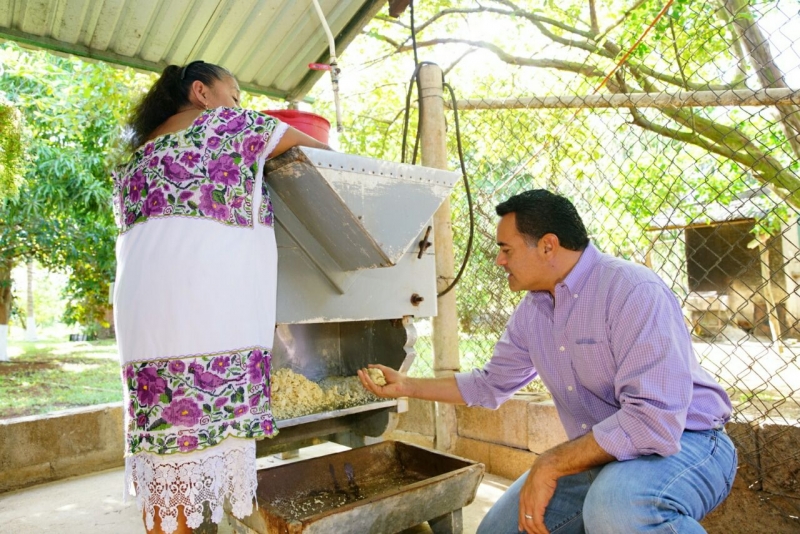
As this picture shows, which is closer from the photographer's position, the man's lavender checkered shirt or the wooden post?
the man's lavender checkered shirt

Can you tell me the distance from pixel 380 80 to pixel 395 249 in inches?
212

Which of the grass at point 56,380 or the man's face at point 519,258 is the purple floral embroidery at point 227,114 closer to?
the man's face at point 519,258

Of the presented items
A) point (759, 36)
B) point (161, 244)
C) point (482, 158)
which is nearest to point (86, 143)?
point (482, 158)

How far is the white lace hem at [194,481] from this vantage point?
1.74 meters

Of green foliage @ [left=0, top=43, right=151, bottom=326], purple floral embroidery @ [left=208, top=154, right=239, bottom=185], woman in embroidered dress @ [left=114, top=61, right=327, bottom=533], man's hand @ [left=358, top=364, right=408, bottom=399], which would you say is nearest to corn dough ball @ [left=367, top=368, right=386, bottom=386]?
man's hand @ [left=358, top=364, right=408, bottom=399]

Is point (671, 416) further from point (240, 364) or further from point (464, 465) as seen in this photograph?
point (240, 364)

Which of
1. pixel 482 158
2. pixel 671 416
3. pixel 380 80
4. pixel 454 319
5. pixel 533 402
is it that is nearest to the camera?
pixel 671 416

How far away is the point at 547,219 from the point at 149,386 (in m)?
1.41

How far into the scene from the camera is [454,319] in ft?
11.0

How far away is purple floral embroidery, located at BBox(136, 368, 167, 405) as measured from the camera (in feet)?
5.78

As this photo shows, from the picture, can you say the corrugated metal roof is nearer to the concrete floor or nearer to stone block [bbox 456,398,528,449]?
stone block [bbox 456,398,528,449]

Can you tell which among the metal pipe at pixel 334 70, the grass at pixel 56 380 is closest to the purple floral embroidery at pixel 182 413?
the metal pipe at pixel 334 70

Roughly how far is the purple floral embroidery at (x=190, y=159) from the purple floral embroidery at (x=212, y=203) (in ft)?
0.28

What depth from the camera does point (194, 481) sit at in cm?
174
